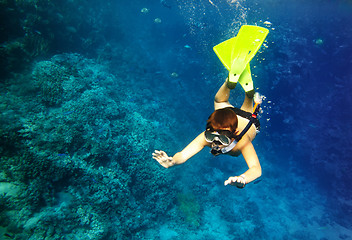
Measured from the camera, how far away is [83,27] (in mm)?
15719

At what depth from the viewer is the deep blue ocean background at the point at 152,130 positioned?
19.0 ft

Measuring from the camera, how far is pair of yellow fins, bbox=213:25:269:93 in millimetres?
3115

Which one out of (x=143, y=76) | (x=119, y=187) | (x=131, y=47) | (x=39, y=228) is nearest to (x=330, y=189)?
(x=119, y=187)

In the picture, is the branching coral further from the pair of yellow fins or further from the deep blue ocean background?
the pair of yellow fins

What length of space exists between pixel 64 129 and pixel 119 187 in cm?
310

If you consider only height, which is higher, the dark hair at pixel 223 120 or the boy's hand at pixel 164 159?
the dark hair at pixel 223 120

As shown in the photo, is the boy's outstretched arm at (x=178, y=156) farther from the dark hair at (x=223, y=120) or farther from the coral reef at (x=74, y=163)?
the coral reef at (x=74, y=163)

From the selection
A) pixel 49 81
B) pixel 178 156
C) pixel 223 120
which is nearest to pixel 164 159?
pixel 178 156

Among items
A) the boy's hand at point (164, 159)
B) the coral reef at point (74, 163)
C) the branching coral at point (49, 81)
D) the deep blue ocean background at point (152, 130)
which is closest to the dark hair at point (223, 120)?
the boy's hand at point (164, 159)

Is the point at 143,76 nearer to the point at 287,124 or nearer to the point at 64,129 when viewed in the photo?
the point at 64,129

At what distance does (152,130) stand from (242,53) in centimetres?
683

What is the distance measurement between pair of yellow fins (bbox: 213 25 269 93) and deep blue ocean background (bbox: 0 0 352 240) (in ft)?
18.7

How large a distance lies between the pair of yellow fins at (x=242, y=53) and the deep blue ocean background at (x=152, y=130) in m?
5.71

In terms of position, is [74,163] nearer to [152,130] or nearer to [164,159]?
[152,130]
